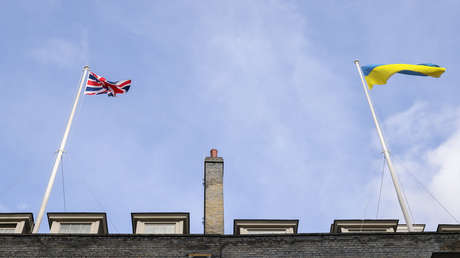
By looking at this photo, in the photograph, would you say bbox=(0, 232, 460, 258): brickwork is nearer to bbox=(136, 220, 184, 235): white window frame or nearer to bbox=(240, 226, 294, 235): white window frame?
bbox=(240, 226, 294, 235): white window frame

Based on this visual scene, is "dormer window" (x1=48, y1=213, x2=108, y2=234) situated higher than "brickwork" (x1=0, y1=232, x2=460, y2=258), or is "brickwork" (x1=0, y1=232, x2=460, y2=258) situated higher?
"dormer window" (x1=48, y1=213, x2=108, y2=234)

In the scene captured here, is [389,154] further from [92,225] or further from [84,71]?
[84,71]

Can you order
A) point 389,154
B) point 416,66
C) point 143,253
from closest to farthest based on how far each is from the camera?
point 143,253, point 389,154, point 416,66

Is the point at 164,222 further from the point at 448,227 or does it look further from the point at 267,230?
the point at 448,227

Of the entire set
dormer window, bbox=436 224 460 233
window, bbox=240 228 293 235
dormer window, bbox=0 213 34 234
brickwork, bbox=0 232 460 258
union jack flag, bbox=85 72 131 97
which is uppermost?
union jack flag, bbox=85 72 131 97

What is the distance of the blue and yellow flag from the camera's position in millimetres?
24578

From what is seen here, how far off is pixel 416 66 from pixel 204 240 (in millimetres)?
14200

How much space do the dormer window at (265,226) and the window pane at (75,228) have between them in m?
5.92

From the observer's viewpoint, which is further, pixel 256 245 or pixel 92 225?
pixel 92 225

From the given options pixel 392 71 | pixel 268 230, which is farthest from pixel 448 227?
pixel 392 71

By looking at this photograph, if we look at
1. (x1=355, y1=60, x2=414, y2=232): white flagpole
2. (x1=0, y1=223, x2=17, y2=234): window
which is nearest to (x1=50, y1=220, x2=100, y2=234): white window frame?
(x1=0, y1=223, x2=17, y2=234): window

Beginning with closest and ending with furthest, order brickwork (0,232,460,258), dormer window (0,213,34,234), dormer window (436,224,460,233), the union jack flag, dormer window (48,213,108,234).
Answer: brickwork (0,232,460,258), dormer window (0,213,34,234), dormer window (48,213,108,234), dormer window (436,224,460,233), the union jack flag

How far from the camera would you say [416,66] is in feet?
81.6

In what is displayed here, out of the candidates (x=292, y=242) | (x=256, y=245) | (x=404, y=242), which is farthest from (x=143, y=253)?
(x=404, y=242)
